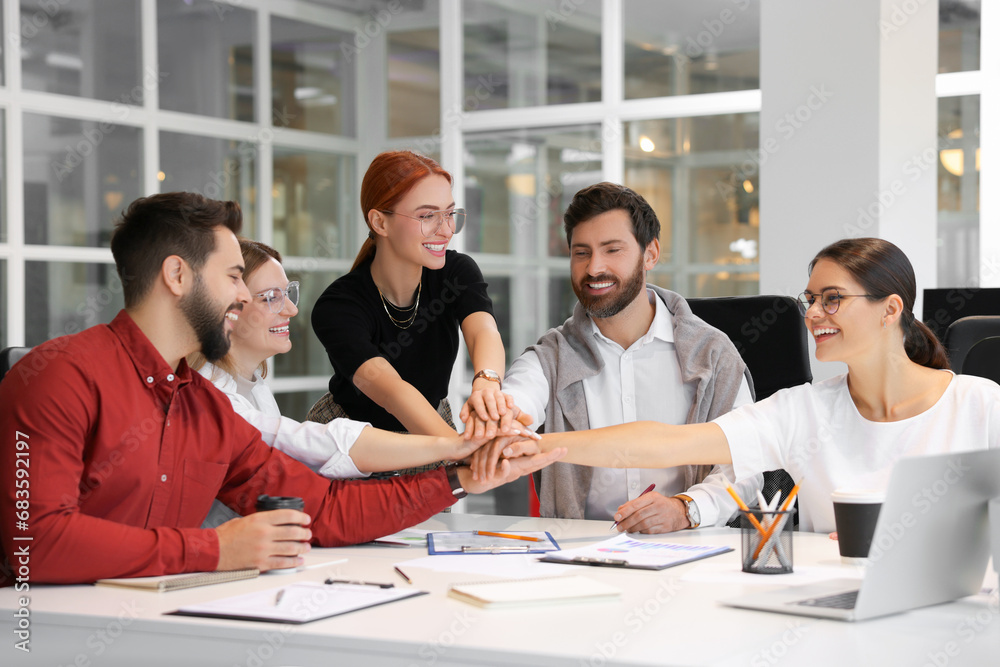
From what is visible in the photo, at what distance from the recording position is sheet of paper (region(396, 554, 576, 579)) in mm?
1660

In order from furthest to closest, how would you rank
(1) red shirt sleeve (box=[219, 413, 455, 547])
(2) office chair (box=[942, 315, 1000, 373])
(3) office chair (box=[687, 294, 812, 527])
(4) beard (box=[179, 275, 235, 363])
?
(3) office chair (box=[687, 294, 812, 527]) < (2) office chair (box=[942, 315, 1000, 373]) < (1) red shirt sleeve (box=[219, 413, 455, 547]) < (4) beard (box=[179, 275, 235, 363])

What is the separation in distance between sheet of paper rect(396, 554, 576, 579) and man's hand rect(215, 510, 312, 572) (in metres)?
0.19

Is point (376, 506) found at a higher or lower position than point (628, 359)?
lower

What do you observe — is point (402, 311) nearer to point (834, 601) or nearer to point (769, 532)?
point (769, 532)

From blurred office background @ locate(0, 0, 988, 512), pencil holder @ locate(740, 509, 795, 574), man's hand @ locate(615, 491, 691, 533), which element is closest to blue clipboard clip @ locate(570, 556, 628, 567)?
pencil holder @ locate(740, 509, 795, 574)

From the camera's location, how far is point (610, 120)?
6129mm

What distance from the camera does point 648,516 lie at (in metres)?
2.05

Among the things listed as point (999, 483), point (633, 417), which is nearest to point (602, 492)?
point (633, 417)

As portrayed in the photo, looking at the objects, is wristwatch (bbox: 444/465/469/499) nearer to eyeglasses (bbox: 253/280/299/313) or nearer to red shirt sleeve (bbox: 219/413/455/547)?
red shirt sleeve (bbox: 219/413/455/547)

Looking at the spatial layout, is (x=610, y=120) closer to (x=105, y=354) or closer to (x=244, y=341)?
(x=244, y=341)

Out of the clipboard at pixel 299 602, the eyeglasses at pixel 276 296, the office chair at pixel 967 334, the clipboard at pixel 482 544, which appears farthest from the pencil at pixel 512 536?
the office chair at pixel 967 334

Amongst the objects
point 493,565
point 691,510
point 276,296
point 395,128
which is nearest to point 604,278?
point 691,510

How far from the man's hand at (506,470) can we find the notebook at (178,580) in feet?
1.76

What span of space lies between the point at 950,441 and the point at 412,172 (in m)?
1.41
